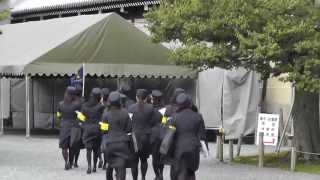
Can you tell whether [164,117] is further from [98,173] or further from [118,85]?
[118,85]

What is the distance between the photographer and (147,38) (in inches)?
951

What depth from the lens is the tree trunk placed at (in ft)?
52.2

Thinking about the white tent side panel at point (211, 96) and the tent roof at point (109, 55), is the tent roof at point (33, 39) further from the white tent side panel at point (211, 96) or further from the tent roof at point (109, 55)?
the white tent side panel at point (211, 96)

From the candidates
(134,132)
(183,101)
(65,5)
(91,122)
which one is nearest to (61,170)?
(91,122)

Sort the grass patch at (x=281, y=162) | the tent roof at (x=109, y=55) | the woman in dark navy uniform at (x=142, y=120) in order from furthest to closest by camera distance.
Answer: the tent roof at (x=109, y=55), the grass patch at (x=281, y=162), the woman in dark navy uniform at (x=142, y=120)

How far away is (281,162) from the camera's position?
16.0m

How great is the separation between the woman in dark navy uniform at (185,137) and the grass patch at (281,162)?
5.44 m

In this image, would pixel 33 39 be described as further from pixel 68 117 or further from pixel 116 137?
pixel 116 137

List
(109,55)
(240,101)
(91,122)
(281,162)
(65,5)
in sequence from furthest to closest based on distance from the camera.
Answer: (65,5)
(109,55)
(240,101)
(281,162)
(91,122)

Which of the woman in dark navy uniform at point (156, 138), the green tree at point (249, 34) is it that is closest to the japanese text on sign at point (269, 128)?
the green tree at point (249, 34)

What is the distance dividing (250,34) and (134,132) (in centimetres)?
394

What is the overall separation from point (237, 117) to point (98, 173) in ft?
29.4

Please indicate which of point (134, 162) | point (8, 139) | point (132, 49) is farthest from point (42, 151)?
point (134, 162)

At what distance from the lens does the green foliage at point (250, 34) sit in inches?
539
